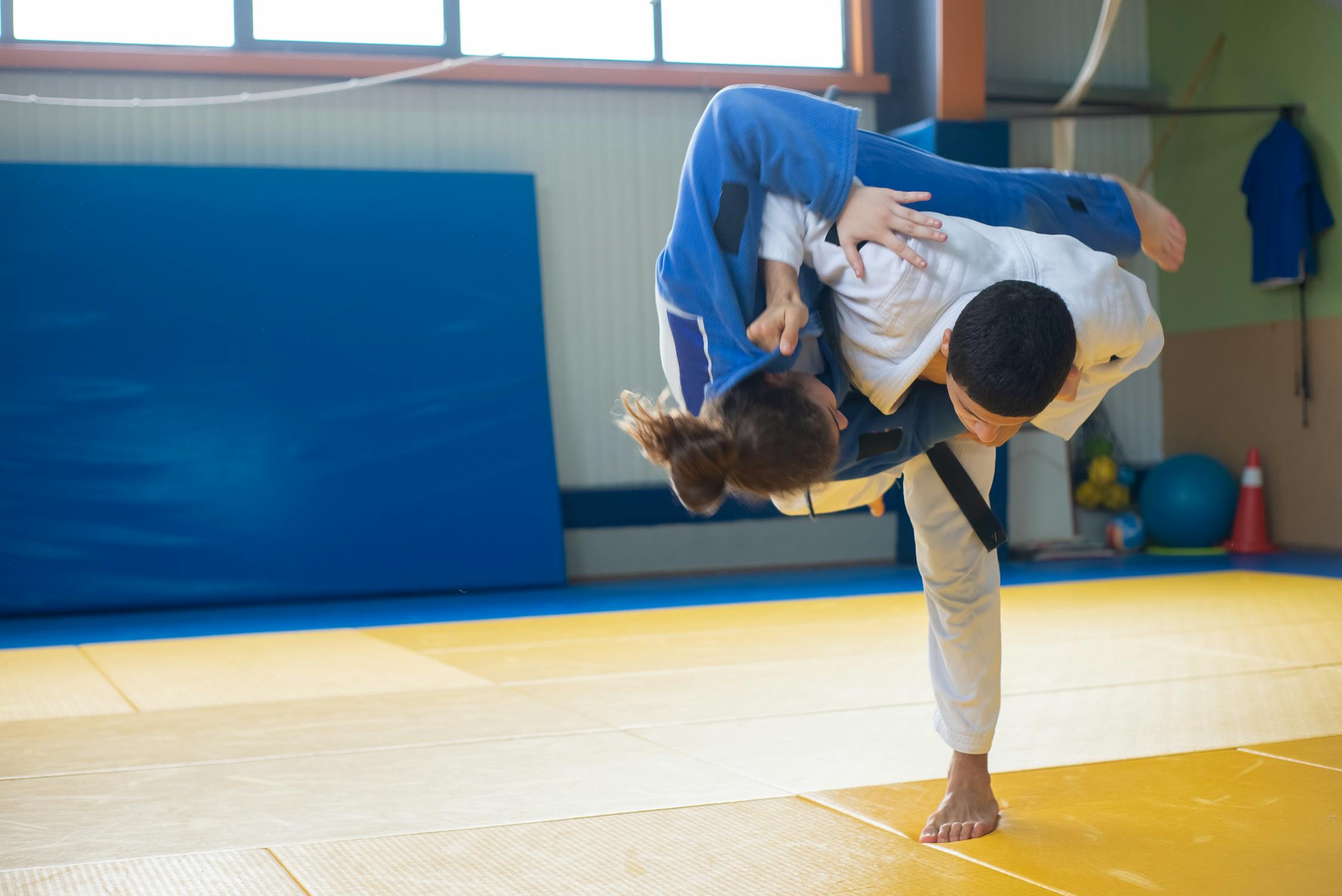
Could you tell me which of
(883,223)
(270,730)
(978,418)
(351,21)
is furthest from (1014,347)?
(351,21)

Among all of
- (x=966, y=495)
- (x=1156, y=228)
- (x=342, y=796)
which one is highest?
(x=1156, y=228)

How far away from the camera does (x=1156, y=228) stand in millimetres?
2047

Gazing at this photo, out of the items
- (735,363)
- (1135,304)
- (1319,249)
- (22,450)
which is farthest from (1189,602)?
(22,450)

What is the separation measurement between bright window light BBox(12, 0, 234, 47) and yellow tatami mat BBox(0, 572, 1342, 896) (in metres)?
3.17

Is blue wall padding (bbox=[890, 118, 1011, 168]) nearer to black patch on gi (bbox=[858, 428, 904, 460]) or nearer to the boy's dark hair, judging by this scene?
black patch on gi (bbox=[858, 428, 904, 460])

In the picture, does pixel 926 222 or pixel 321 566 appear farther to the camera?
pixel 321 566

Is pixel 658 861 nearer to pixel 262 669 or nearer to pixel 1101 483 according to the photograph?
pixel 262 669

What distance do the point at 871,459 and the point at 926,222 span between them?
394mm

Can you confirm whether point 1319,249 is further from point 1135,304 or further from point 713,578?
point 1135,304

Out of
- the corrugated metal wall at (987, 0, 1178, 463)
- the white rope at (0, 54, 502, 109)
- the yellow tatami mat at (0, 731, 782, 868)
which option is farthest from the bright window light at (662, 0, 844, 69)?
the yellow tatami mat at (0, 731, 782, 868)

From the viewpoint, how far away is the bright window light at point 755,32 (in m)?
6.84

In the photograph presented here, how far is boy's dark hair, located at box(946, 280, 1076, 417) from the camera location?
1602mm

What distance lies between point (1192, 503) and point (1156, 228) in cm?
546

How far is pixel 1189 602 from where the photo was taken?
482cm
